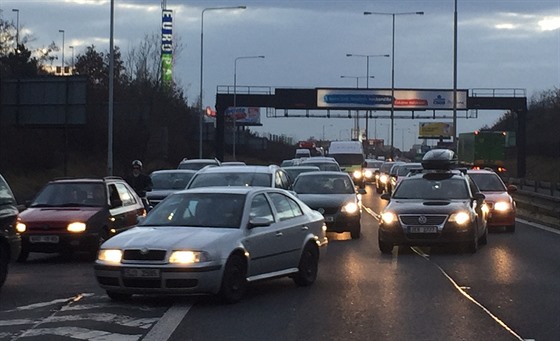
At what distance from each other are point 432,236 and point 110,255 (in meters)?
8.28

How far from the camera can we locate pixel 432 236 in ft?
A: 60.1

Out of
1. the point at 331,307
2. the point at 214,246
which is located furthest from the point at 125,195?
Answer: the point at 331,307

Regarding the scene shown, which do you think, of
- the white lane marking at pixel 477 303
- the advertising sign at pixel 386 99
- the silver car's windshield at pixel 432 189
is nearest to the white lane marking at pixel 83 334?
the white lane marking at pixel 477 303

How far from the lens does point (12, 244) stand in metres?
13.4

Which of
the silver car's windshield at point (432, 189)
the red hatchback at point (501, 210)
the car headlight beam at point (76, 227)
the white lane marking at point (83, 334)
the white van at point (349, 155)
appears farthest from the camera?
the white van at point (349, 155)

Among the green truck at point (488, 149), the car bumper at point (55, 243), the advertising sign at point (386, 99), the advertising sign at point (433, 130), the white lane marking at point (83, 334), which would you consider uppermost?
the advertising sign at point (386, 99)

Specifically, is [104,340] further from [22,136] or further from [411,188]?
[22,136]

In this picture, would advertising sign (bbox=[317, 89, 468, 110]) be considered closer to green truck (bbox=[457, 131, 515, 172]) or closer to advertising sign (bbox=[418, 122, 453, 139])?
green truck (bbox=[457, 131, 515, 172])

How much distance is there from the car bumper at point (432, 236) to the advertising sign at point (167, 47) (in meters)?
53.4

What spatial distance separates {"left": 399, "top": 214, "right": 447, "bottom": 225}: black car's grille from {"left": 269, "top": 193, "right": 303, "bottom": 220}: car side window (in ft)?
15.9

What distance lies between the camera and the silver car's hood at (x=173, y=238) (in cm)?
1148

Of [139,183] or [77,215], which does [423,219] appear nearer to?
[77,215]

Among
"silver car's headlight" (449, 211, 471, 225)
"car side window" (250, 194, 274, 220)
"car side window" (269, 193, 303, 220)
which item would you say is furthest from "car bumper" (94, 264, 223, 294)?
"silver car's headlight" (449, 211, 471, 225)

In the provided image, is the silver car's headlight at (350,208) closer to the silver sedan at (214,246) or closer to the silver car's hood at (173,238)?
the silver sedan at (214,246)
